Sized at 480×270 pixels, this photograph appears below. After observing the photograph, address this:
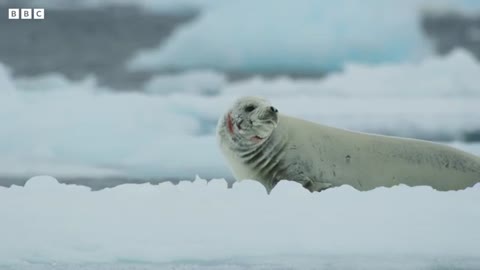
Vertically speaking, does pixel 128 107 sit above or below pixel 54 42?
below

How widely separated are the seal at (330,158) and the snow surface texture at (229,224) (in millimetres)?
569

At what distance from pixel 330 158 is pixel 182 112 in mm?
3061

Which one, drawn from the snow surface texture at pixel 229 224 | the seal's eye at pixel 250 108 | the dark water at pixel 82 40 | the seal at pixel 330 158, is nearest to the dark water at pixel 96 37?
the dark water at pixel 82 40

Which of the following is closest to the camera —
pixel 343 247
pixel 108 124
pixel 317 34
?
pixel 343 247

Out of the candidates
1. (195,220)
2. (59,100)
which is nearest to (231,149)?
(195,220)

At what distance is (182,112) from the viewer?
28.5 feet

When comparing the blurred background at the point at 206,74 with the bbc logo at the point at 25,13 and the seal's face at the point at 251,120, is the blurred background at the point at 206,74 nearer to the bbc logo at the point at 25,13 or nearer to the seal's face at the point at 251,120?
the bbc logo at the point at 25,13

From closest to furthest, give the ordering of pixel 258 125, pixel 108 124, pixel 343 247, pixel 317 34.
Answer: pixel 343 247, pixel 258 125, pixel 108 124, pixel 317 34

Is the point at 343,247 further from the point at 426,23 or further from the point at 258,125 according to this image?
the point at 426,23

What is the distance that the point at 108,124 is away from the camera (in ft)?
28.4

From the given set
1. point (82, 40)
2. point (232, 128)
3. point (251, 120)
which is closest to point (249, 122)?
point (251, 120)

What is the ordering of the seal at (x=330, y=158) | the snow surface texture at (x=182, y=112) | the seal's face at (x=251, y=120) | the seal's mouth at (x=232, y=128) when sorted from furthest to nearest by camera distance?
the snow surface texture at (x=182, y=112) < the seal at (x=330, y=158) < the seal's mouth at (x=232, y=128) < the seal's face at (x=251, y=120)

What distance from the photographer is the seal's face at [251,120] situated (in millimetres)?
5473

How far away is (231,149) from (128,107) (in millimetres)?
3283
